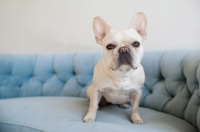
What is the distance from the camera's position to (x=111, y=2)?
172cm

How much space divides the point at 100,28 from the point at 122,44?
0.21 m

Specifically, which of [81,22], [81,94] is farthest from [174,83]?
[81,22]

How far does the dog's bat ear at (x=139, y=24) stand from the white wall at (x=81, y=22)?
1.55ft

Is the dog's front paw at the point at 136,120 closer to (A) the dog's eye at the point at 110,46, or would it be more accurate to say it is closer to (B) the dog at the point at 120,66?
(B) the dog at the point at 120,66

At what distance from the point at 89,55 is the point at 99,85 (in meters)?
0.55

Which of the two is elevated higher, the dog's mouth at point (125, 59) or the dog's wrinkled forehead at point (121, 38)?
the dog's wrinkled forehead at point (121, 38)

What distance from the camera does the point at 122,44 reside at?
0.99 meters

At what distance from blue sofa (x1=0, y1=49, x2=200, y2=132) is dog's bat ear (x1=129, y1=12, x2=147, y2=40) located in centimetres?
27

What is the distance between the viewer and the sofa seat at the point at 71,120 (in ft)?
2.67

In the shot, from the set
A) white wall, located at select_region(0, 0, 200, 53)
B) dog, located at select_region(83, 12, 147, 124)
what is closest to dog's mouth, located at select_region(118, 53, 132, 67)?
dog, located at select_region(83, 12, 147, 124)

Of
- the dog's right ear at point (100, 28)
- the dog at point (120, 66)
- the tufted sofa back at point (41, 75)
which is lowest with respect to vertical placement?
the tufted sofa back at point (41, 75)

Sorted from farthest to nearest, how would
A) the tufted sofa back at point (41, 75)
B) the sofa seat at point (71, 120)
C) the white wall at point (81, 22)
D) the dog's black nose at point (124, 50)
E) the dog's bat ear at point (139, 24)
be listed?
the tufted sofa back at point (41, 75), the white wall at point (81, 22), the dog's bat ear at point (139, 24), the dog's black nose at point (124, 50), the sofa seat at point (71, 120)

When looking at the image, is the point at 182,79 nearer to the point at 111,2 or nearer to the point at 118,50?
the point at 118,50

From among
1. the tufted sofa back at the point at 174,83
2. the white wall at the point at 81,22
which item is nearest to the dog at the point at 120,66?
the tufted sofa back at the point at 174,83
